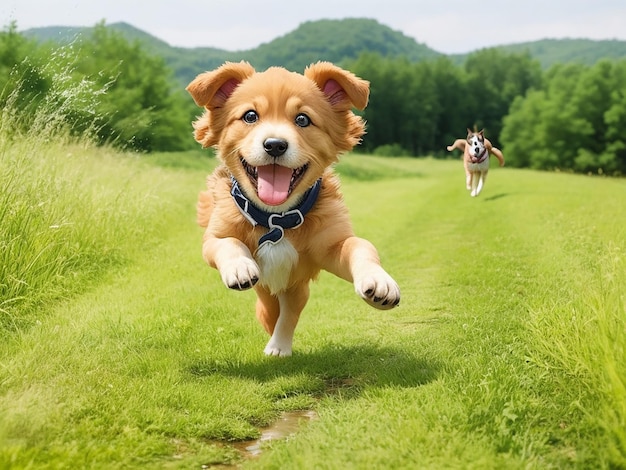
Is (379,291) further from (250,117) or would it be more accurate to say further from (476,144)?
(476,144)

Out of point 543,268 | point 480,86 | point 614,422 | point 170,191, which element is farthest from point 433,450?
point 480,86

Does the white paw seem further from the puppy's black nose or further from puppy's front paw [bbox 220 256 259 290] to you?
the puppy's black nose

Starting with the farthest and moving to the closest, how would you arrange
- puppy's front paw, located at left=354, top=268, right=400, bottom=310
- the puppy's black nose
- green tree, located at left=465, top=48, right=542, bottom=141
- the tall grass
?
green tree, located at left=465, top=48, right=542, bottom=141 < the tall grass < the puppy's black nose < puppy's front paw, located at left=354, top=268, right=400, bottom=310

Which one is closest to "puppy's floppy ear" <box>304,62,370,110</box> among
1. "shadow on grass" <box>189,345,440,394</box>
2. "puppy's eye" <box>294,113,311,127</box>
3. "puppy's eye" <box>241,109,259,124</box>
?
"puppy's eye" <box>294,113,311,127</box>

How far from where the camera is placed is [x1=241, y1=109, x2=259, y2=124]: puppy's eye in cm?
470

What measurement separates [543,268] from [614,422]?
5209 millimetres

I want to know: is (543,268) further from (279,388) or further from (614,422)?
(614,422)

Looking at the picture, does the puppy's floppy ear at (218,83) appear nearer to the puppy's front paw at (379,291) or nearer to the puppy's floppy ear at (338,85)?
the puppy's floppy ear at (338,85)

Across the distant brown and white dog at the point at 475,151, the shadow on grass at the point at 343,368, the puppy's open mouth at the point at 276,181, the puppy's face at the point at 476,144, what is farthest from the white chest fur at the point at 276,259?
the puppy's face at the point at 476,144

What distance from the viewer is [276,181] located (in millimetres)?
4656

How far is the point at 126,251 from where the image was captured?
9.62 metres

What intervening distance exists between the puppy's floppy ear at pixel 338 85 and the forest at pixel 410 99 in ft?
11.0

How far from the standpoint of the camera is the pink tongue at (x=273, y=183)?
462 cm

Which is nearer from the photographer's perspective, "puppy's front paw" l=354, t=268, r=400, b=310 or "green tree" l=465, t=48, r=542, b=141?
"puppy's front paw" l=354, t=268, r=400, b=310
